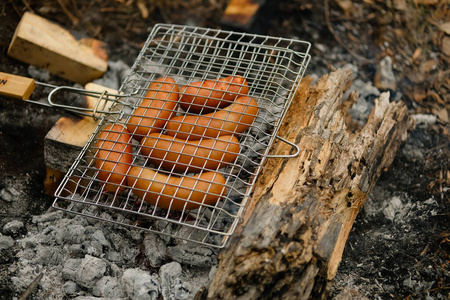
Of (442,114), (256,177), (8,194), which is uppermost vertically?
(256,177)

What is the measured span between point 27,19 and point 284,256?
2.63 m

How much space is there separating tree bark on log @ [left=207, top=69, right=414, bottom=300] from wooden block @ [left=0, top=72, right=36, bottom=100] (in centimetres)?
144

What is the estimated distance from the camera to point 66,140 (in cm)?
250

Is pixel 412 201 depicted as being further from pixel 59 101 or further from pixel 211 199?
pixel 59 101

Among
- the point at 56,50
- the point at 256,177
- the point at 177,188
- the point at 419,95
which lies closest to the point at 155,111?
the point at 177,188

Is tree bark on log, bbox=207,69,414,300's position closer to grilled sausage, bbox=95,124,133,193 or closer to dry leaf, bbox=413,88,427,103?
grilled sausage, bbox=95,124,133,193

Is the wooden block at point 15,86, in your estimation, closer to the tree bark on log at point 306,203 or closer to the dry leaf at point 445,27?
the tree bark on log at point 306,203

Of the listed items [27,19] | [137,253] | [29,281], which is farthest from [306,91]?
[27,19]

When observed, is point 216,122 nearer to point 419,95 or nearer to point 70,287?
point 70,287

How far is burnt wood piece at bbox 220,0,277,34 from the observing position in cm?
351

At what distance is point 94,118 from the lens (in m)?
2.59

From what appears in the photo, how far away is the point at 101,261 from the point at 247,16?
2321 mm

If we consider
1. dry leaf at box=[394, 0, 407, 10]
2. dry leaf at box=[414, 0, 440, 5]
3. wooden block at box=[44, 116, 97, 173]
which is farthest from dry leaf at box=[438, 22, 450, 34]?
wooden block at box=[44, 116, 97, 173]

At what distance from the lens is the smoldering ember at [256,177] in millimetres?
1958
